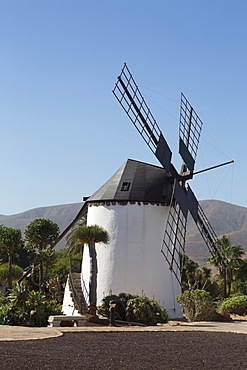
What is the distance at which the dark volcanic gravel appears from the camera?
9.42 metres

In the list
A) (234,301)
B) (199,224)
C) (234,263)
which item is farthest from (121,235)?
(234,263)

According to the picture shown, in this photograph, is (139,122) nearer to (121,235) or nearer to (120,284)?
(121,235)

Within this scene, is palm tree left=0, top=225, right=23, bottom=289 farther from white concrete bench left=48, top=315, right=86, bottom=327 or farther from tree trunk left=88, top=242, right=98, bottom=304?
white concrete bench left=48, top=315, right=86, bottom=327

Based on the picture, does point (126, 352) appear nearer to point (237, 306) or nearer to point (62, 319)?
point (62, 319)

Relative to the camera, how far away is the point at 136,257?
1061 inches

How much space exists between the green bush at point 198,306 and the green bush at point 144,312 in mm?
2855

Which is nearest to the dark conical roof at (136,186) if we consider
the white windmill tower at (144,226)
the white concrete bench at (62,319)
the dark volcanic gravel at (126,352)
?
the white windmill tower at (144,226)

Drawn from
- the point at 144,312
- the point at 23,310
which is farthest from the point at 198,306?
the point at 23,310

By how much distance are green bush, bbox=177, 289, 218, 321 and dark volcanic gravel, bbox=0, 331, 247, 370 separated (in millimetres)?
7674

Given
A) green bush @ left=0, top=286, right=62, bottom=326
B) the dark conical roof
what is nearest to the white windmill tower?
the dark conical roof

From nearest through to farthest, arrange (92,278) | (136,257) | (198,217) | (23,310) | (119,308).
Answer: (23,310) → (119,308) → (92,278) → (136,257) → (198,217)

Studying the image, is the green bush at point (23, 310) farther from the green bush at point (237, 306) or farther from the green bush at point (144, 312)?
the green bush at point (237, 306)

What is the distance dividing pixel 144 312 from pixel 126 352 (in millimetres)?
8890

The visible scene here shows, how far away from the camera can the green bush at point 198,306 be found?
2283 cm
